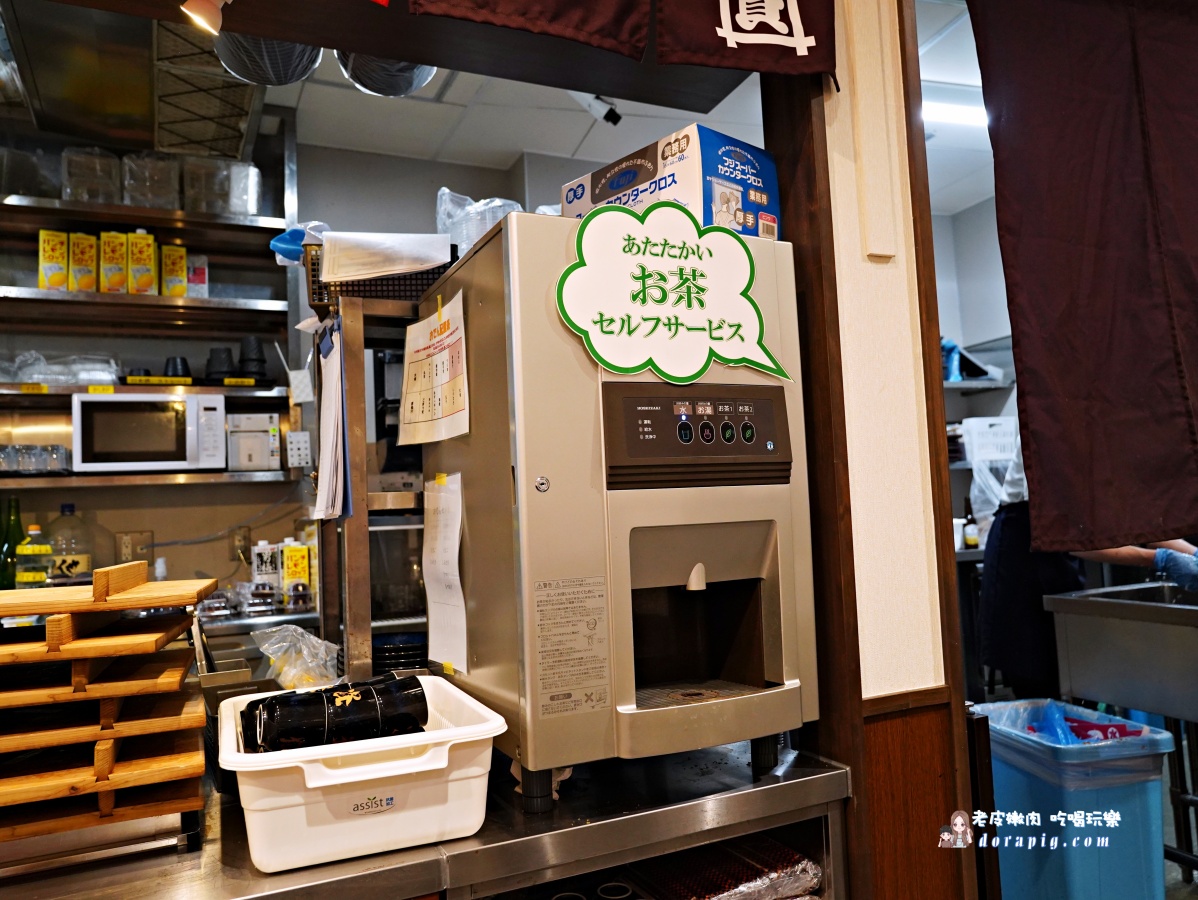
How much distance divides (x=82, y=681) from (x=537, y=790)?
22.6 inches

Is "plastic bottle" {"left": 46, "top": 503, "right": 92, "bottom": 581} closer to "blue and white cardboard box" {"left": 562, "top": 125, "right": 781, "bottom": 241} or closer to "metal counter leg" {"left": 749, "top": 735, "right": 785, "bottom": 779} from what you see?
"blue and white cardboard box" {"left": 562, "top": 125, "right": 781, "bottom": 241}

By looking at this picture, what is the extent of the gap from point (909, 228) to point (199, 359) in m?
3.41

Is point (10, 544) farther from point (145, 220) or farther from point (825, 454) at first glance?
point (825, 454)

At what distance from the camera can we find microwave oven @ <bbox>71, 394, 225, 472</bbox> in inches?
132

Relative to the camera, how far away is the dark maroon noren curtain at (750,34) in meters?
1.35

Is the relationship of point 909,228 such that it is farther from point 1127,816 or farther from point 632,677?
point 1127,816

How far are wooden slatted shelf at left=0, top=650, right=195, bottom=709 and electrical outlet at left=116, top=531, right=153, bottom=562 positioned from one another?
9.65 feet

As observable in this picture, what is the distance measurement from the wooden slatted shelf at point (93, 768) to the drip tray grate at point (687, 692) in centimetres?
59

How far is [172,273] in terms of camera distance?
3584mm

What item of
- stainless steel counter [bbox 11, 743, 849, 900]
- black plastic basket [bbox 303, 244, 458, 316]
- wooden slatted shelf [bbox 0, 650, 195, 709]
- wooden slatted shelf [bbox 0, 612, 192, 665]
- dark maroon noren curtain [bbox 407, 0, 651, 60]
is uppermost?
dark maroon noren curtain [bbox 407, 0, 651, 60]

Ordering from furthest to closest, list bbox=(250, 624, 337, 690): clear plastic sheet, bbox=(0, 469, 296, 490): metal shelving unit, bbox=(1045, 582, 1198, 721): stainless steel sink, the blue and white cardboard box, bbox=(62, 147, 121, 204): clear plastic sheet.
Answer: bbox=(62, 147, 121, 204): clear plastic sheet → bbox=(0, 469, 296, 490): metal shelving unit → bbox=(1045, 582, 1198, 721): stainless steel sink → bbox=(250, 624, 337, 690): clear plastic sheet → the blue and white cardboard box

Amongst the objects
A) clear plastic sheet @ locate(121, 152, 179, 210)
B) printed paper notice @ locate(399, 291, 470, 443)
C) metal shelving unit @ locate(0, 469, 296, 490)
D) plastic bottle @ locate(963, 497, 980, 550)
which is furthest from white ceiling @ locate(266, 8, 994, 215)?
printed paper notice @ locate(399, 291, 470, 443)

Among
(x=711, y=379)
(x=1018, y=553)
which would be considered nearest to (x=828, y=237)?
(x=711, y=379)

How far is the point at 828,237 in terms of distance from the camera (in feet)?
4.52
